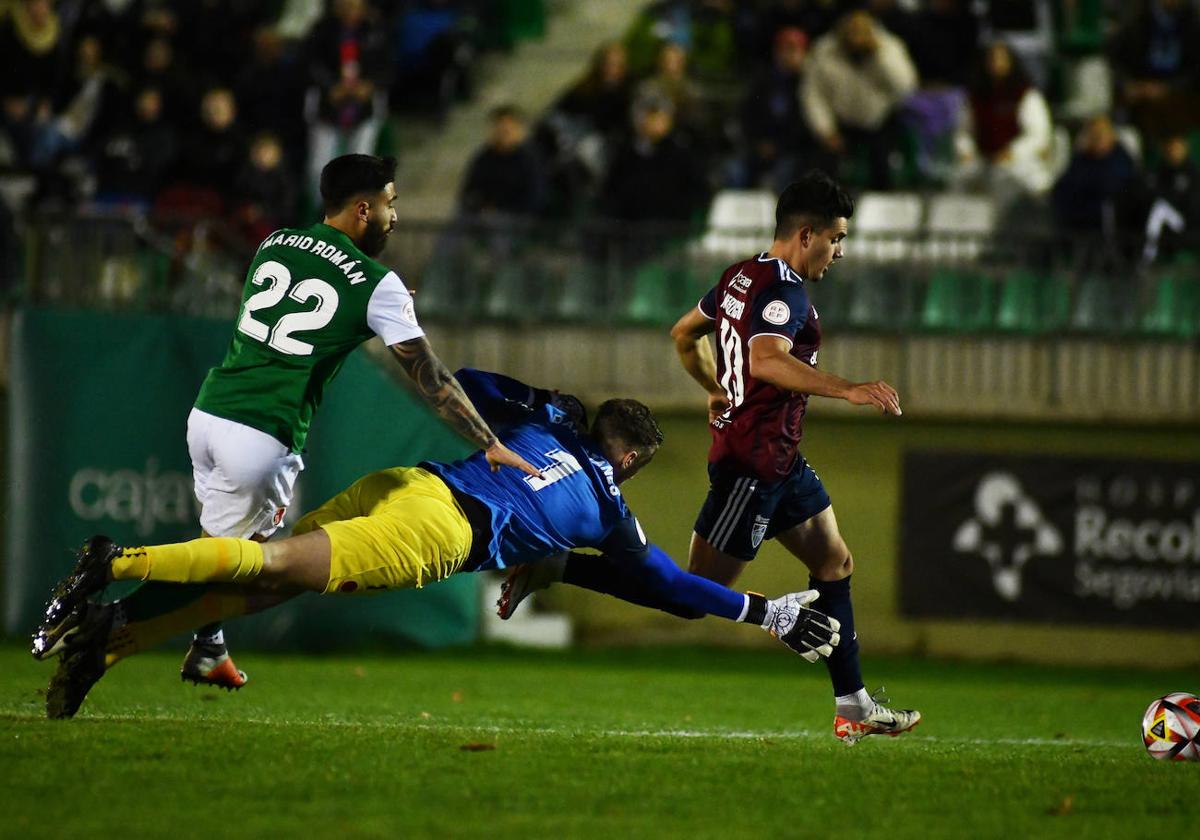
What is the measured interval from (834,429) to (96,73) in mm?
7615

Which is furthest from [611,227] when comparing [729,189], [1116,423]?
[1116,423]

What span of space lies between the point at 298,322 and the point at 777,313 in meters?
1.89

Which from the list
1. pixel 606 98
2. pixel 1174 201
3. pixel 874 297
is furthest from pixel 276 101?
pixel 1174 201

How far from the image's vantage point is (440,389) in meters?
6.67

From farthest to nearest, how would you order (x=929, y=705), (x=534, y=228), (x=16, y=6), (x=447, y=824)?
1. (x=16, y=6)
2. (x=534, y=228)
3. (x=929, y=705)
4. (x=447, y=824)

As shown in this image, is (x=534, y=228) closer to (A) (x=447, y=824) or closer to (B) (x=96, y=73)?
(B) (x=96, y=73)

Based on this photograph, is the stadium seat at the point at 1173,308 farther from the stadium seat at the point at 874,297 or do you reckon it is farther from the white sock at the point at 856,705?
the white sock at the point at 856,705

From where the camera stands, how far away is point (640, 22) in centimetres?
1777

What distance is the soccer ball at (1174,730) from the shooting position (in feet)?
22.7

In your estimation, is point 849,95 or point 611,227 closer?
point 611,227

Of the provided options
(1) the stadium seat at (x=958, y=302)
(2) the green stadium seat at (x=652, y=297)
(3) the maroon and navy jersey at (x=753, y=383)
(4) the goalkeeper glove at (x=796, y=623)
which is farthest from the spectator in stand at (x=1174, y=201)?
(4) the goalkeeper glove at (x=796, y=623)

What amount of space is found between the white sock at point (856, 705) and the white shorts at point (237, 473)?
2504mm

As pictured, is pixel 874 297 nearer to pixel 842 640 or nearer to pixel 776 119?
pixel 776 119

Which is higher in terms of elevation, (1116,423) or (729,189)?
(729,189)
